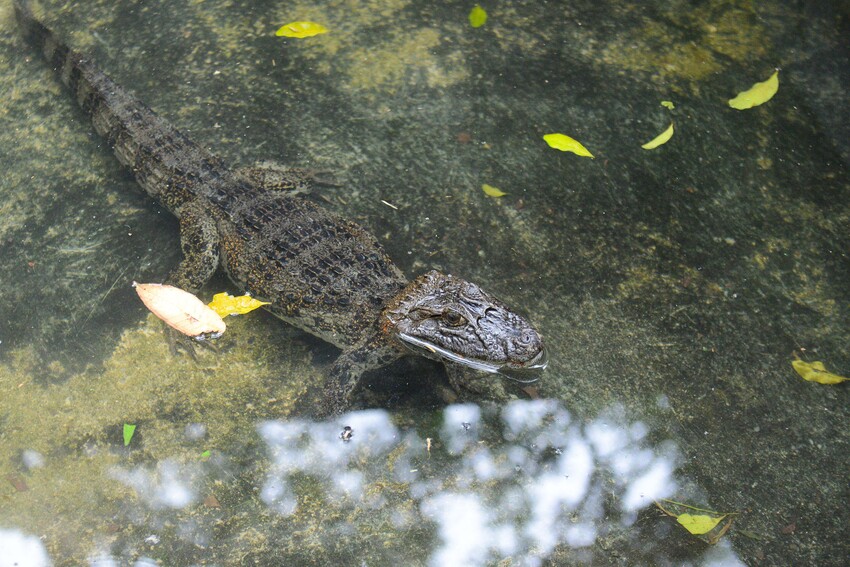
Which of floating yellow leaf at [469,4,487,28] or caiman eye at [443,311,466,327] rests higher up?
floating yellow leaf at [469,4,487,28]

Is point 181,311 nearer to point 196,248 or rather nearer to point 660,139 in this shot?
point 196,248

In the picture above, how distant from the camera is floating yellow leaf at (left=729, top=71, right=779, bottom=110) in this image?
4.55m

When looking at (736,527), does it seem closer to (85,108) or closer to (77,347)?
(77,347)

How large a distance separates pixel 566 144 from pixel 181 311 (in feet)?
7.89

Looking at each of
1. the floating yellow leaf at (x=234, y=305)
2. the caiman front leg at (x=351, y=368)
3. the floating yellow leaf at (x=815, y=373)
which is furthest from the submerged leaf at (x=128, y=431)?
the floating yellow leaf at (x=815, y=373)

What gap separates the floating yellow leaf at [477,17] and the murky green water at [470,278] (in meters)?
0.06

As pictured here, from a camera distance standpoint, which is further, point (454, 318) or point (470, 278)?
point (470, 278)

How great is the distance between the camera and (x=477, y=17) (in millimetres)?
4980

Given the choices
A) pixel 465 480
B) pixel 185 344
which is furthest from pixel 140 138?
pixel 465 480

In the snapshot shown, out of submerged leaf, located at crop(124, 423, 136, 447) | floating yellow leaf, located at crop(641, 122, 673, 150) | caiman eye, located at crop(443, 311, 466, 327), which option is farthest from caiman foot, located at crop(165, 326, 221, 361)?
floating yellow leaf, located at crop(641, 122, 673, 150)

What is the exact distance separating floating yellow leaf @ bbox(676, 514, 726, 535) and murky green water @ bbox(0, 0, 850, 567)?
0.18 feet

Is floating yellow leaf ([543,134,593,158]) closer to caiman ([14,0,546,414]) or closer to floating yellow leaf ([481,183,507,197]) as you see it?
floating yellow leaf ([481,183,507,197])

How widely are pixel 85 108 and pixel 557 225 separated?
2906 millimetres

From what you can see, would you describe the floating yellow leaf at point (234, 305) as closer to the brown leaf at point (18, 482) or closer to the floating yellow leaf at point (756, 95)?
the brown leaf at point (18, 482)
